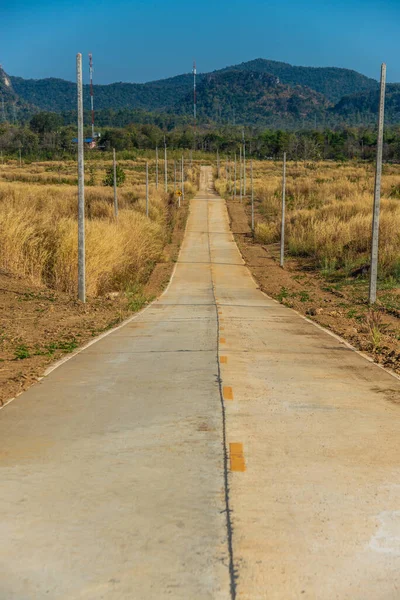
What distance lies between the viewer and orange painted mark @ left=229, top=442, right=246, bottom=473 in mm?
6312

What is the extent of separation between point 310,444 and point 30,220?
19.0 meters

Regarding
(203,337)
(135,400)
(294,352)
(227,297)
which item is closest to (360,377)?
(294,352)

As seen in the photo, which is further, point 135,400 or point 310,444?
point 135,400

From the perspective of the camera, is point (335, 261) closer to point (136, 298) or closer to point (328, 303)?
point (328, 303)

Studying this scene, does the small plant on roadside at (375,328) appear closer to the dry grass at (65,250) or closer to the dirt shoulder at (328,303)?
the dirt shoulder at (328,303)

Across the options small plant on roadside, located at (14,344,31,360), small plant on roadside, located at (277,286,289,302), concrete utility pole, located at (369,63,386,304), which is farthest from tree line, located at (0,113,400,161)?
small plant on roadside, located at (14,344,31,360)

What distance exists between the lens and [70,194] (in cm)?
5094

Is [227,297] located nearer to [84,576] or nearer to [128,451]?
[128,451]

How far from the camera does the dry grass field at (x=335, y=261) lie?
17688 millimetres

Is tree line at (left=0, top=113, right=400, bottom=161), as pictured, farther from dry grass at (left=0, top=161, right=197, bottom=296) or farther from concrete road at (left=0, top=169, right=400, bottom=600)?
→ concrete road at (left=0, top=169, right=400, bottom=600)

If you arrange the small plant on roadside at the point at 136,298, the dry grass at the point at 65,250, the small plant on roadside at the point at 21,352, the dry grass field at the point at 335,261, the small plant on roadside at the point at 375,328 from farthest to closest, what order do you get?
the dry grass at the point at 65,250 < the small plant on roadside at the point at 136,298 < the dry grass field at the point at 335,261 < the small plant on roadside at the point at 375,328 < the small plant on roadside at the point at 21,352

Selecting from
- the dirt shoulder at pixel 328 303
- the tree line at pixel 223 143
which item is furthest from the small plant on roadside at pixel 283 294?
the tree line at pixel 223 143

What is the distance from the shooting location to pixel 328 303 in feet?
76.8

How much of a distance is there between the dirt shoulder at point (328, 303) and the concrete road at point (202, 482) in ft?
8.07
